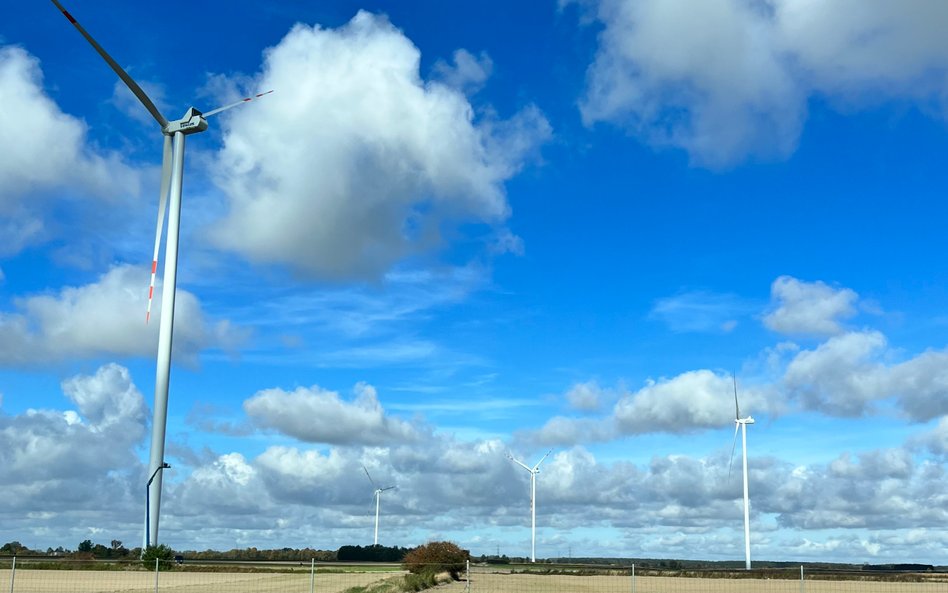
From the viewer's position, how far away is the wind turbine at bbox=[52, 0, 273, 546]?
76.2m

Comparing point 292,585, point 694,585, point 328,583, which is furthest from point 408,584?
point 694,585

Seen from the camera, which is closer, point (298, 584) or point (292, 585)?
point (292, 585)

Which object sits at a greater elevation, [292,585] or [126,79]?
[126,79]

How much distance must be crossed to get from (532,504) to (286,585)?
66105mm

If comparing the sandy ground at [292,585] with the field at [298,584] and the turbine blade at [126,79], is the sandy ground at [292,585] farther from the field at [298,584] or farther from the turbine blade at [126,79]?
the turbine blade at [126,79]

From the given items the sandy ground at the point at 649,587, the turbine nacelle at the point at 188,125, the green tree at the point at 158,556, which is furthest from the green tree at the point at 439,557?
the turbine nacelle at the point at 188,125

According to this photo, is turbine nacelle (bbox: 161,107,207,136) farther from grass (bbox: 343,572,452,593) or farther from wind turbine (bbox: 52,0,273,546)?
grass (bbox: 343,572,452,593)

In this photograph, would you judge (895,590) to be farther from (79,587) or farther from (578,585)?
(79,587)

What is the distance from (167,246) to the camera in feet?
262

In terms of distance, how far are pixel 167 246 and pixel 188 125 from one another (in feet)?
38.7

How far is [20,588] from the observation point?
60469 mm

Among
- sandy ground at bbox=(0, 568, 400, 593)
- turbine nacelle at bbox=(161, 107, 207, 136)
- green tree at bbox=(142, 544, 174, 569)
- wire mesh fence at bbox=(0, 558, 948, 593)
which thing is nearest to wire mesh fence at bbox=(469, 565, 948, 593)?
wire mesh fence at bbox=(0, 558, 948, 593)

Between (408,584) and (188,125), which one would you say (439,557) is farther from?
(188,125)

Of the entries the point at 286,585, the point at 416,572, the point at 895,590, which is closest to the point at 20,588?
the point at 286,585
